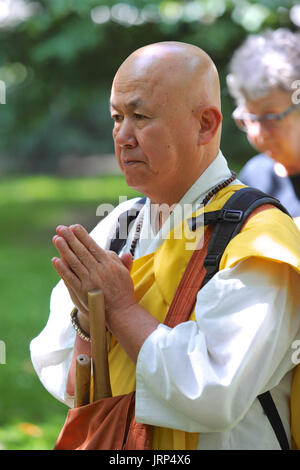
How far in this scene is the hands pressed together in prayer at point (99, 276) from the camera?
2.05 metres

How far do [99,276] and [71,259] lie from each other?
10 centimetres

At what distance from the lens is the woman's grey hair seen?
3686mm

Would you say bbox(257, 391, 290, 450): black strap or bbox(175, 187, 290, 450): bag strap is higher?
bbox(175, 187, 290, 450): bag strap

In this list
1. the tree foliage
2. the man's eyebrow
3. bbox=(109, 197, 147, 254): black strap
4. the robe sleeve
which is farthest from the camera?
the tree foliage

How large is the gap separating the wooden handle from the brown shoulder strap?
21 centimetres

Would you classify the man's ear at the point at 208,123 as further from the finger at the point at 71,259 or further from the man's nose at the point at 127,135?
the finger at the point at 71,259

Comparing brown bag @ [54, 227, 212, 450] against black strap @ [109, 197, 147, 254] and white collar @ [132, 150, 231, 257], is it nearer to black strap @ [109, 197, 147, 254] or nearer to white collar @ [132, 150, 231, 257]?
white collar @ [132, 150, 231, 257]

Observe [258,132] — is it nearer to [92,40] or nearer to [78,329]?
[78,329]

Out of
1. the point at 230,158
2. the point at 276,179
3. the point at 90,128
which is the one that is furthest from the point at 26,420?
the point at 90,128

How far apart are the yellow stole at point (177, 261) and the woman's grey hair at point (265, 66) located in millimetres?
1646

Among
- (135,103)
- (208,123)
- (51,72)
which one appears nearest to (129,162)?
(135,103)

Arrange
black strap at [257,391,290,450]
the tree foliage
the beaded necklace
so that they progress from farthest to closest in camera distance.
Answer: the tree foliage < the beaded necklace < black strap at [257,391,290,450]

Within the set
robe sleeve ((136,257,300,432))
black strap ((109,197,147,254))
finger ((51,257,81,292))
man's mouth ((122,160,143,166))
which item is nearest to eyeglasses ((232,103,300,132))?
black strap ((109,197,147,254))
